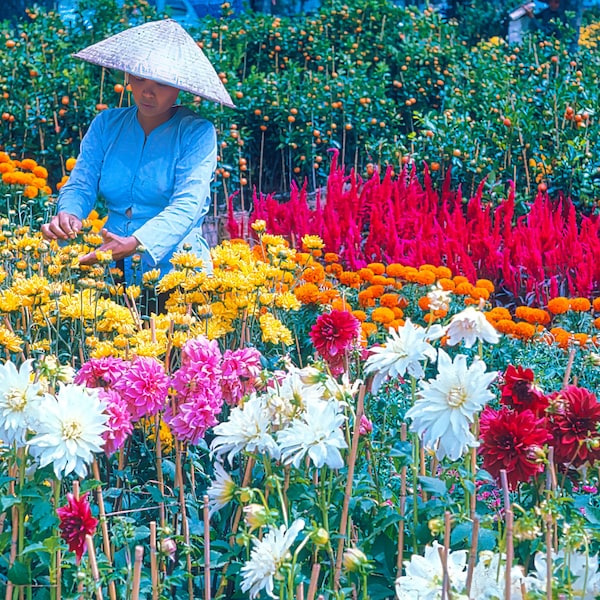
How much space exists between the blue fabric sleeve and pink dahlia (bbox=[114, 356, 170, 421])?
59.6 inches

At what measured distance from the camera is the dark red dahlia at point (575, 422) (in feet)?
5.72

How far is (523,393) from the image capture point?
1.80 metres

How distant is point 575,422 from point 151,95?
7.77ft

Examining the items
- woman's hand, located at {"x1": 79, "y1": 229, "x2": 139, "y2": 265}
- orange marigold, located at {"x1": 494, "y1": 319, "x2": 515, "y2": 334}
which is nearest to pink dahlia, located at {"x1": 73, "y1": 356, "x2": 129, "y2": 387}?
woman's hand, located at {"x1": 79, "y1": 229, "x2": 139, "y2": 265}

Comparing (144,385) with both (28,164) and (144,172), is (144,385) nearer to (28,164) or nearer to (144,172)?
(144,172)

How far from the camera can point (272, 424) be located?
6.03 feet

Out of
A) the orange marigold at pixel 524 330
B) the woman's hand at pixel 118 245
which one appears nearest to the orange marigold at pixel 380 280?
the orange marigold at pixel 524 330

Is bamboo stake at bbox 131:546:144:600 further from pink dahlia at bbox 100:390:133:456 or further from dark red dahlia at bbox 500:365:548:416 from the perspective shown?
dark red dahlia at bbox 500:365:548:416

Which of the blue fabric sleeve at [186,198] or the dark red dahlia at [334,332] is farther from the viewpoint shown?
the blue fabric sleeve at [186,198]

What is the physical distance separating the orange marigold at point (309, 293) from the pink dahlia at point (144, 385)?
72.7 inches

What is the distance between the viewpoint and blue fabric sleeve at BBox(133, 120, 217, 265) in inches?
137

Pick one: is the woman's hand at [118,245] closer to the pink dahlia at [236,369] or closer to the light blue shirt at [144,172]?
the light blue shirt at [144,172]

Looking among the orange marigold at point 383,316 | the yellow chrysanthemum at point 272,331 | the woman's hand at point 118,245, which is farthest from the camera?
the orange marigold at point 383,316

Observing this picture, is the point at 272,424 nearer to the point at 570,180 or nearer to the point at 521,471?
the point at 521,471
